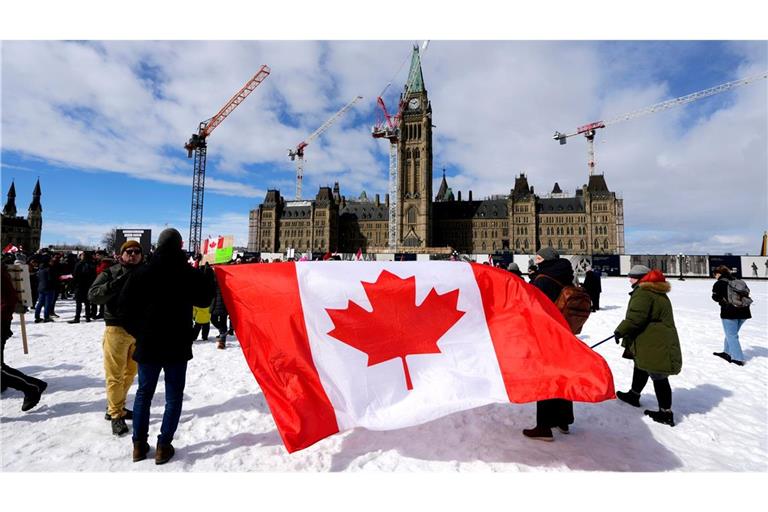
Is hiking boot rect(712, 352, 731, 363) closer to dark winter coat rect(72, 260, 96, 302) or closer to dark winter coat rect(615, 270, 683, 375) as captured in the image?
dark winter coat rect(615, 270, 683, 375)

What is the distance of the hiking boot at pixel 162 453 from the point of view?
3.19 meters

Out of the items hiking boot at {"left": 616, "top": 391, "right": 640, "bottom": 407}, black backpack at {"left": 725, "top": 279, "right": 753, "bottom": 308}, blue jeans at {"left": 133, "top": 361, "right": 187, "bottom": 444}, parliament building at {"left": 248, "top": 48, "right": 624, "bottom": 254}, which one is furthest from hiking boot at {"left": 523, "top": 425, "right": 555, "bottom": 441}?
parliament building at {"left": 248, "top": 48, "right": 624, "bottom": 254}

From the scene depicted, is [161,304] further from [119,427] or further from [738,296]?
[738,296]

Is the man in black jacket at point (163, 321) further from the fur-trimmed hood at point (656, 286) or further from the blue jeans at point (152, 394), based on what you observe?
the fur-trimmed hood at point (656, 286)

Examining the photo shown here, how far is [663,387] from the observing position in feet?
14.0

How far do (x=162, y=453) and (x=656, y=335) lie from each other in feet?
17.9

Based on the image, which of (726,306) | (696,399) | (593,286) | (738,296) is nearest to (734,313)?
(726,306)

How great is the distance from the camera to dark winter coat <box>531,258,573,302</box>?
4039mm

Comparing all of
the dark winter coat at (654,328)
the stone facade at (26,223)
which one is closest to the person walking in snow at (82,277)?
the dark winter coat at (654,328)

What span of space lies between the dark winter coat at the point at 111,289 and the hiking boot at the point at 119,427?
102 centimetres

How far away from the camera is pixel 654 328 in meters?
4.27

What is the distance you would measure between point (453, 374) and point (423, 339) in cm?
44

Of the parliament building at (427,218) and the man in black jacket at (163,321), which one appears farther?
the parliament building at (427,218)

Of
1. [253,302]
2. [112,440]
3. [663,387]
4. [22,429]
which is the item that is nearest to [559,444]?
[663,387]
